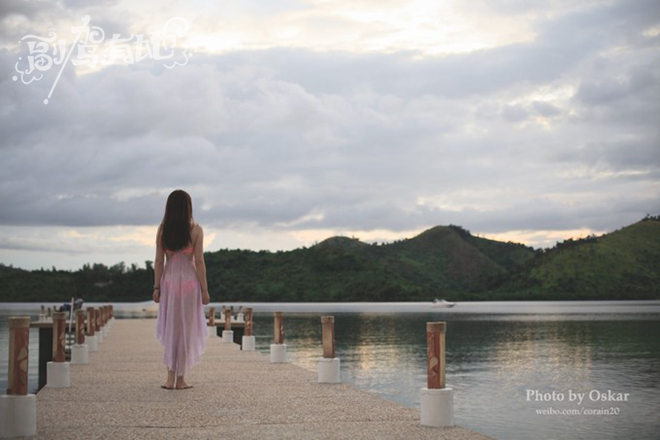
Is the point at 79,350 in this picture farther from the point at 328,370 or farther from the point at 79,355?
the point at 328,370

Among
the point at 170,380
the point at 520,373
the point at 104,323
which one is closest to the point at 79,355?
the point at 170,380

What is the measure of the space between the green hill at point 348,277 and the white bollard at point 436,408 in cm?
12644

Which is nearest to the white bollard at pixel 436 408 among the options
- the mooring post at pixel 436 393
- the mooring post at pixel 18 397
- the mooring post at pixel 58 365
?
the mooring post at pixel 436 393

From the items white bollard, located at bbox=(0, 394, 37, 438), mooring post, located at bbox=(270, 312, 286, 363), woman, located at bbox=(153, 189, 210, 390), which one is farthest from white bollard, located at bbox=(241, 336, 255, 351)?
white bollard, located at bbox=(0, 394, 37, 438)

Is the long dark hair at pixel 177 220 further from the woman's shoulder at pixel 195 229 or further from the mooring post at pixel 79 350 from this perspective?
the mooring post at pixel 79 350

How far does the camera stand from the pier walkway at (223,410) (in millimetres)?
8742

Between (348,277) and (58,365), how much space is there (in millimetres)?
129004

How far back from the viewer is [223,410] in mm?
10406

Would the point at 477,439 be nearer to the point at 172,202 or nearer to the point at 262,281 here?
the point at 172,202

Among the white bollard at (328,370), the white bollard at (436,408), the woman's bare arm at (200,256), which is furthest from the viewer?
the white bollard at (328,370)

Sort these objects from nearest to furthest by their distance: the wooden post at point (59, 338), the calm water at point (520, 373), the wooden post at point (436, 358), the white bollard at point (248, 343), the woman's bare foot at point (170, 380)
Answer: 1. the wooden post at point (436, 358)
2. the woman's bare foot at point (170, 380)
3. the wooden post at point (59, 338)
4. the calm water at point (520, 373)
5. the white bollard at point (248, 343)

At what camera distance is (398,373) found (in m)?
31.5

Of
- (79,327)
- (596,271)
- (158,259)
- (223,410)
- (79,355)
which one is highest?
(596,271)

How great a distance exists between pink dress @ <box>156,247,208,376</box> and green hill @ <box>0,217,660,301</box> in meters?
124
